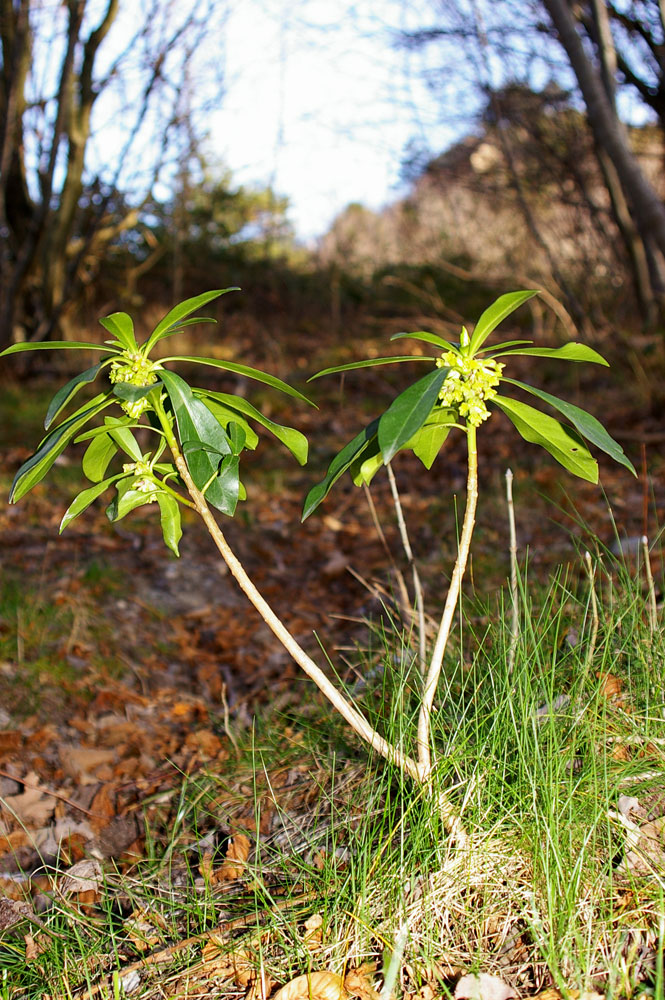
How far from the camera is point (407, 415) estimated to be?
1155mm

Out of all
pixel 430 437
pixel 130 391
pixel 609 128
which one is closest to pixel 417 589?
pixel 430 437

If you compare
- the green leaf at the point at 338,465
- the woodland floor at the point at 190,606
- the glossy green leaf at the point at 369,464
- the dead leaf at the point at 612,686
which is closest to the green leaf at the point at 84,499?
the green leaf at the point at 338,465

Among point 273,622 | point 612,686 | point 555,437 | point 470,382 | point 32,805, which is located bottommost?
point 32,805

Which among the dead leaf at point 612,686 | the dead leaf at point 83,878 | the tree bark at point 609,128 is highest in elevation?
the tree bark at point 609,128

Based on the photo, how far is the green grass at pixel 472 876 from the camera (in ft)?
4.36

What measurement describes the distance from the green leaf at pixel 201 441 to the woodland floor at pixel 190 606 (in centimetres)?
84

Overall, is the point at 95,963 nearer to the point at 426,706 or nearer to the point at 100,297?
the point at 426,706

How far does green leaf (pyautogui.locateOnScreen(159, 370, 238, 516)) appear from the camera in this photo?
1304mm

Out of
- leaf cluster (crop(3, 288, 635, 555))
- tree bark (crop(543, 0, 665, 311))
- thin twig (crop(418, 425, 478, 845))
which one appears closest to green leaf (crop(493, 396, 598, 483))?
leaf cluster (crop(3, 288, 635, 555))

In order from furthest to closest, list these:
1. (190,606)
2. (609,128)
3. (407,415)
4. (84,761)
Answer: (609,128), (190,606), (84,761), (407,415)

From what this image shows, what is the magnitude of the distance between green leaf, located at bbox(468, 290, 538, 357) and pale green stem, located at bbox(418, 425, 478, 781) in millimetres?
151

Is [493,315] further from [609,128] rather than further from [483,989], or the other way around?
[609,128]

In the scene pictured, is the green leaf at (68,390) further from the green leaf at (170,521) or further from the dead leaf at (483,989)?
the dead leaf at (483,989)

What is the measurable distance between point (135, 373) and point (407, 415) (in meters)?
0.51
